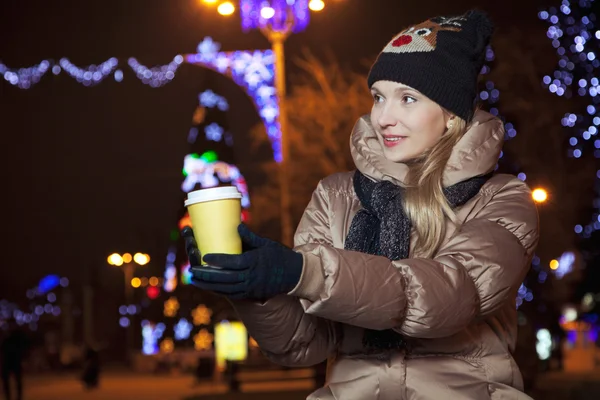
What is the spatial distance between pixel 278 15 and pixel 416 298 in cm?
1911

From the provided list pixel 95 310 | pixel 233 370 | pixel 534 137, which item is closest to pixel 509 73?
pixel 534 137

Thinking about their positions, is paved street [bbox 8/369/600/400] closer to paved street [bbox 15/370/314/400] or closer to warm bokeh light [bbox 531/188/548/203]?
paved street [bbox 15/370/314/400]

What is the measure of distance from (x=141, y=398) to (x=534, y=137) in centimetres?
1008

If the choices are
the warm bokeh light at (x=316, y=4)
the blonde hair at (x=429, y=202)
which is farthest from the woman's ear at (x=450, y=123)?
the warm bokeh light at (x=316, y=4)

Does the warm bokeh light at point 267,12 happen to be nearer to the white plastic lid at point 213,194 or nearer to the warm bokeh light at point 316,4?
the warm bokeh light at point 316,4

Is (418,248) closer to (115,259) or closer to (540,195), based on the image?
(540,195)

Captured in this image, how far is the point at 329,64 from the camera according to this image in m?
28.6

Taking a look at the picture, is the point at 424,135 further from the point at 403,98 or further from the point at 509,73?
the point at 509,73

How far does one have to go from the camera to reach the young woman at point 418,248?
3232 millimetres

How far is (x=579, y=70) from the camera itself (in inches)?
793

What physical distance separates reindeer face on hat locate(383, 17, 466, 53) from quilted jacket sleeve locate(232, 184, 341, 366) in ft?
1.86

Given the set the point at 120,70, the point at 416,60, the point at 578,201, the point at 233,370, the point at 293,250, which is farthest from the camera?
the point at 233,370

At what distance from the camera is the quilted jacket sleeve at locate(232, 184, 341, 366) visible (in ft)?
11.2

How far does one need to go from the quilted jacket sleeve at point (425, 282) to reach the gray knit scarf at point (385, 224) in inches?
5.5
